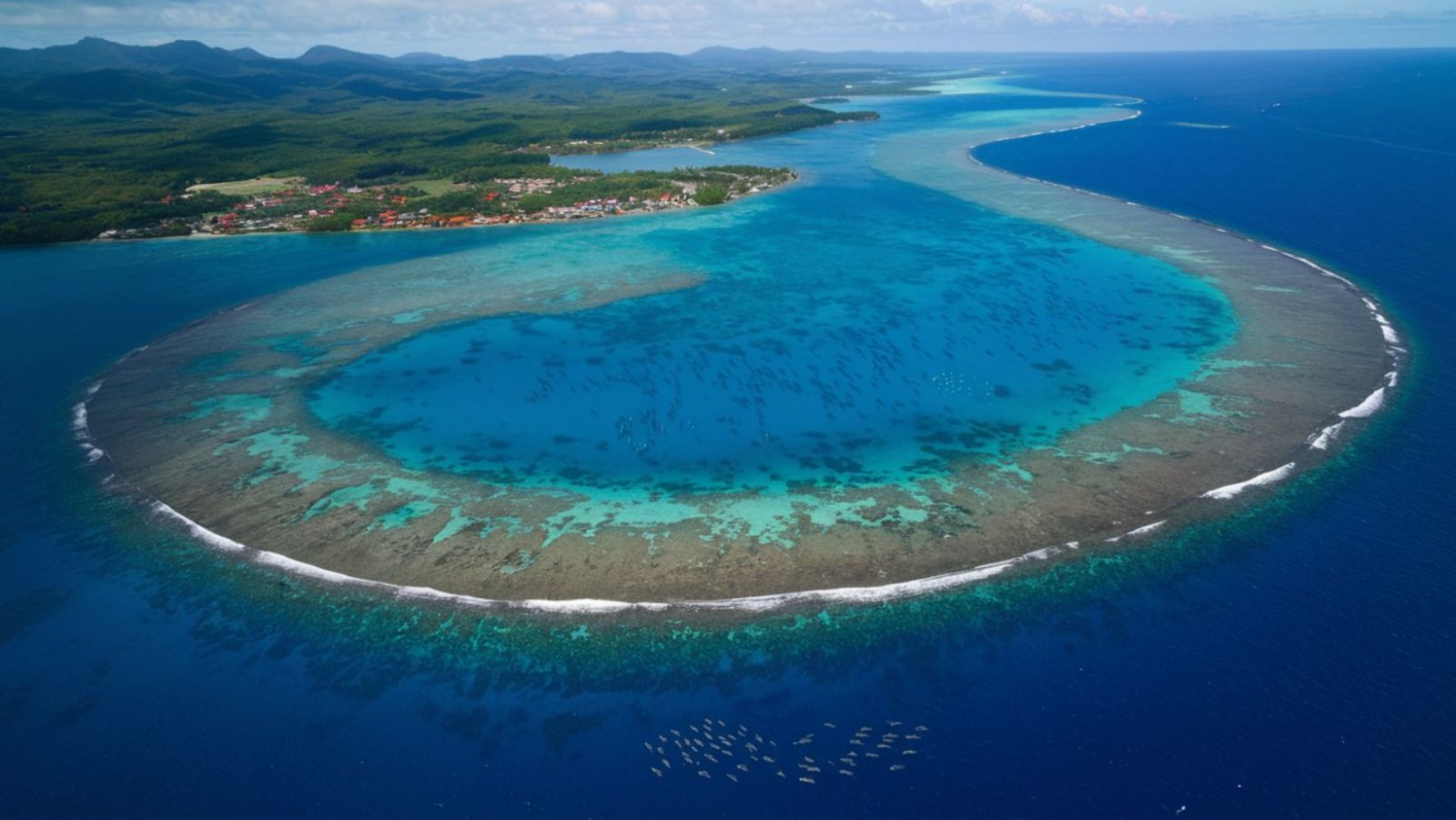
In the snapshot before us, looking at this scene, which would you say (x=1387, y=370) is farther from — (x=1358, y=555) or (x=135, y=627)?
(x=135, y=627)

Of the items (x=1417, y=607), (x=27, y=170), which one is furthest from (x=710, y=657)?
(x=27, y=170)

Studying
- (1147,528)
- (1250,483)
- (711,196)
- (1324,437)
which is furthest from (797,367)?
(711,196)

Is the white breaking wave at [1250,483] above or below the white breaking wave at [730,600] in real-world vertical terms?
above

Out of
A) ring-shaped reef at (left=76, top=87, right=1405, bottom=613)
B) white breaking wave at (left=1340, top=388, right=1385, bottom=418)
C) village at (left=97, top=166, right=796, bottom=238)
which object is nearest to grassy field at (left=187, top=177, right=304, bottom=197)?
village at (left=97, top=166, right=796, bottom=238)

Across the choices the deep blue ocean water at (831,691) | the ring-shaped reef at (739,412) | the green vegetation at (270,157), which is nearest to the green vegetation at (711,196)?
the green vegetation at (270,157)

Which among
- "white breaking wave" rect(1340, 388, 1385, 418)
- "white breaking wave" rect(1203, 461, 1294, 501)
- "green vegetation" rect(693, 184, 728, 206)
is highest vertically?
"green vegetation" rect(693, 184, 728, 206)

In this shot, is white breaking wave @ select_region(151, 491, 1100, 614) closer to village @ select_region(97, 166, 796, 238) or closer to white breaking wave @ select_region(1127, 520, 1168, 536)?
white breaking wave @ select_region(1127, 520, 1168, 536)

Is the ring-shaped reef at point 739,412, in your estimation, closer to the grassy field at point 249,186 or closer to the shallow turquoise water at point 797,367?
the shallow turquoise water at point 797,367
